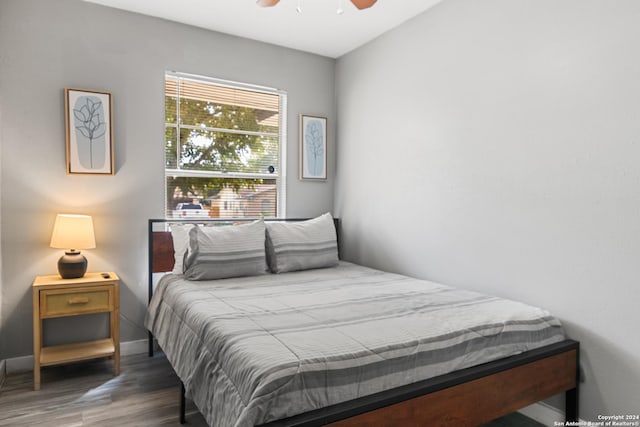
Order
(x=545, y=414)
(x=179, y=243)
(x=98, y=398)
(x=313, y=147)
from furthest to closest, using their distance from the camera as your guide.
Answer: (x=313, y=147) → (x=179, y=243) → (x=98, y=398) → (x=545, y=414)

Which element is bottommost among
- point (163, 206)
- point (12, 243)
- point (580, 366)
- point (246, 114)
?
point (580, 366)

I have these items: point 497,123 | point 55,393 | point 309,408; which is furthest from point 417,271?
point 55,393

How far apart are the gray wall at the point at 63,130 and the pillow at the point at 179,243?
1.00 feet

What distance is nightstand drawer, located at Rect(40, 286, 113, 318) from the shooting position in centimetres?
251

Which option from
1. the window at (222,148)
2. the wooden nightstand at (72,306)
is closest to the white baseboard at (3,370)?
the wooden nightstand at (72,306)

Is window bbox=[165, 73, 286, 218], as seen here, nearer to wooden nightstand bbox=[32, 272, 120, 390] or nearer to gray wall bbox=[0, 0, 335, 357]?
gray wall bbox=[0, 0, 335, 357]

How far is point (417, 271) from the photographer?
3090mm

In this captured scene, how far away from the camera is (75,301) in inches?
101

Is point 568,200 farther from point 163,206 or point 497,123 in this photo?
point 163,206

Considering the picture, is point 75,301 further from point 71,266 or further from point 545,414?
point 545,414

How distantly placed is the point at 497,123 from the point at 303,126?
1.80 meters

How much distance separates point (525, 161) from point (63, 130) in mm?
2939

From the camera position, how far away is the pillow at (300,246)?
3.08m

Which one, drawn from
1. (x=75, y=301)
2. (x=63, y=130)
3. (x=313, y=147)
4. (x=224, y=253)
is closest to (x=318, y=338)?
(x=224, y=253)
